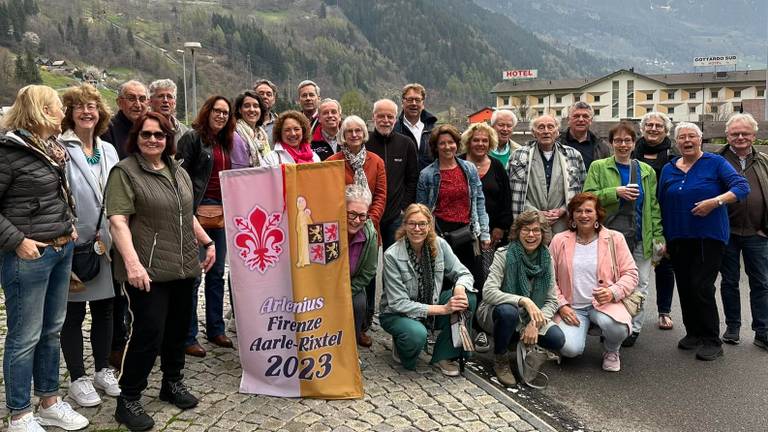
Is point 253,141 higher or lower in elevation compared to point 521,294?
higher

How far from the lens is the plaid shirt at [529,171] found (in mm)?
6195

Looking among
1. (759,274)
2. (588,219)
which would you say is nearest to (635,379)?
(588,219)

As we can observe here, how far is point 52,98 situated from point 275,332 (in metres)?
2.14

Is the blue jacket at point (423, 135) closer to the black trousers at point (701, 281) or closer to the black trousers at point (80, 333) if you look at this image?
the black trousers at point (701, 281)

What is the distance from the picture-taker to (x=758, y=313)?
19.4 feet

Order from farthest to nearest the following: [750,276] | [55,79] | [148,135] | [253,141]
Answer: [55,79] < [750,276] < [253,141] < [148,135]

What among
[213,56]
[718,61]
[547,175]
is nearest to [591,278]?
[547,175]

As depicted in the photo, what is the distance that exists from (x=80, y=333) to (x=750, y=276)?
5805 mm

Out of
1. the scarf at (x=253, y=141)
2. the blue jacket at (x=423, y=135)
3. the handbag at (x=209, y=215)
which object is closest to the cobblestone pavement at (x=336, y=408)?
the handbag at (x=209, y=215)

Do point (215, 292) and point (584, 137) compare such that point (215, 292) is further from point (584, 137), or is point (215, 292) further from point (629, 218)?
point (584, 137)

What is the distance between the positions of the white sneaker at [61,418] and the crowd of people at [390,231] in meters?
0.01

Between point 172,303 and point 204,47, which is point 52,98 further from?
point 204,47

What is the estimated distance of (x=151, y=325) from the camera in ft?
13.1

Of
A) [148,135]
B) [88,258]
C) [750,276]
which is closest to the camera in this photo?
[148,135]
